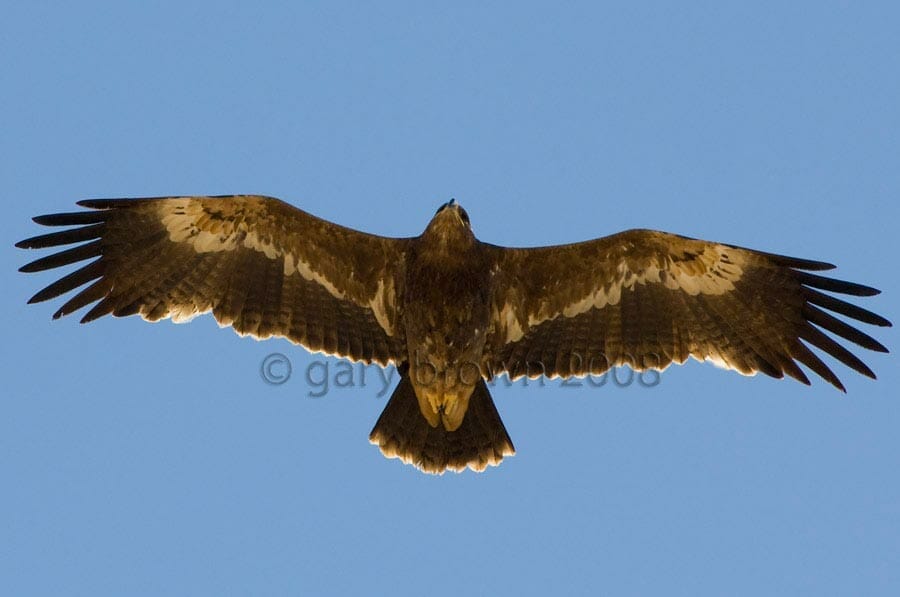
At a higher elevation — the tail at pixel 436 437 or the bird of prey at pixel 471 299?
the bird of prey at pixel 471 299

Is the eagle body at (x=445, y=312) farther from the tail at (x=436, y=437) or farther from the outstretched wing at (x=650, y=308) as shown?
the outstretched wing at (x=650, y=308)

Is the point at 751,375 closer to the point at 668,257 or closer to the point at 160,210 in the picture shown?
the point at 668,257

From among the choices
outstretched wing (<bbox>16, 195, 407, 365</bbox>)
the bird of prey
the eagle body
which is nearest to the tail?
the bird of prey

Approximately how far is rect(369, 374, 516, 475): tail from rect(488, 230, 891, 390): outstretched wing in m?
0.47

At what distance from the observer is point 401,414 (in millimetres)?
10570

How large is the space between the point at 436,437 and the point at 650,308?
203 cm

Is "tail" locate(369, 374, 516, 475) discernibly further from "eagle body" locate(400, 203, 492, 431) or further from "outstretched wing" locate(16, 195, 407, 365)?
"outstretched wing" locate(16, 195, 407, 365)

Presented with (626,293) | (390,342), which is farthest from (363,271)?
(626,293)

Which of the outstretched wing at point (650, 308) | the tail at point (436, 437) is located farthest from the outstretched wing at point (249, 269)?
the outstretched wing at point (650, 308)

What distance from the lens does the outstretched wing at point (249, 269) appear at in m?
10.4

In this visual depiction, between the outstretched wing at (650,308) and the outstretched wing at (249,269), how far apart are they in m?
1.04

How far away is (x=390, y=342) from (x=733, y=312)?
9.10ft

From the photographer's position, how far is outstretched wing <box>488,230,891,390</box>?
10.3 m

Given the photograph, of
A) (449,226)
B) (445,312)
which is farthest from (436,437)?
(449,226)
